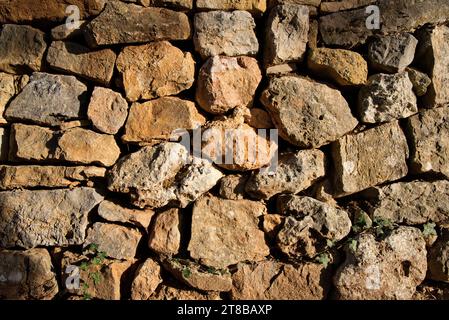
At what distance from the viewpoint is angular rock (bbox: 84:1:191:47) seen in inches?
110

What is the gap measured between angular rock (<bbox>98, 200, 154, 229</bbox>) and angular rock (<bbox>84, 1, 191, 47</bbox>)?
1.09 metres

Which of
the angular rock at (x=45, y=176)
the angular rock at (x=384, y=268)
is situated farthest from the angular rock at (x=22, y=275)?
the angular rock at (x=384, y=268)

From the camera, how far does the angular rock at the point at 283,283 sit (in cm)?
270

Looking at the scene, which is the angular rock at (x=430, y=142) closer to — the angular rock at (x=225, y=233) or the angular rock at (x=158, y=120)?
the angular rock at (x=225, y=233)

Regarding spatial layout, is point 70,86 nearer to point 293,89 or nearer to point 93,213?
point 93,213

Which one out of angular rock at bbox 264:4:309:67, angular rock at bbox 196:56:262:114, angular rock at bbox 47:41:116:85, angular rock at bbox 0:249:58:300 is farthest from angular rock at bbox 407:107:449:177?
angular rock at bbox 0:249:58:300

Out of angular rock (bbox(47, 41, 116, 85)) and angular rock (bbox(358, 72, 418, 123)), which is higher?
angular rock (bbox(47, 41, 116, 85))

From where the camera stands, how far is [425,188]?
2.79m

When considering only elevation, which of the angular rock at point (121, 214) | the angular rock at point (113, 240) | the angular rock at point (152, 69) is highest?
the angular rock at point (152, 69)

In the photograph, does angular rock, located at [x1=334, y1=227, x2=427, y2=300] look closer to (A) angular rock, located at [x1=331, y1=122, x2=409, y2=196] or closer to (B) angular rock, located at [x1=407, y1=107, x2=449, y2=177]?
(A) angular rock, located at [x1=331, y1=122, x2=409, y2=196]

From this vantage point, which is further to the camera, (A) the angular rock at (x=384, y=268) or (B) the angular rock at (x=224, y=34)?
(B) the angular rock at (x=224, y=34)

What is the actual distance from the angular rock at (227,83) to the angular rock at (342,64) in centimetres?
40

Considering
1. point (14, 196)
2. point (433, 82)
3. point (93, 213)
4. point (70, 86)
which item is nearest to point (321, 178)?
point (433, 82)

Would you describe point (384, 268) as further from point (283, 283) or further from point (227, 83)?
point (227, 83)
